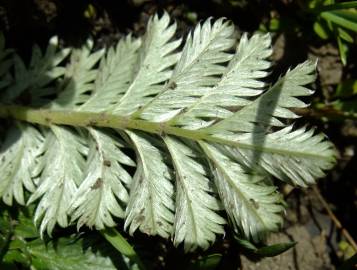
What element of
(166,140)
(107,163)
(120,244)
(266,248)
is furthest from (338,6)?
(120,244)

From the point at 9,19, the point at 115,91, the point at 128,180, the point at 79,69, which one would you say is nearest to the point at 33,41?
the point at 9,19

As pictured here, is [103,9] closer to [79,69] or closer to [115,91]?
[79,69]

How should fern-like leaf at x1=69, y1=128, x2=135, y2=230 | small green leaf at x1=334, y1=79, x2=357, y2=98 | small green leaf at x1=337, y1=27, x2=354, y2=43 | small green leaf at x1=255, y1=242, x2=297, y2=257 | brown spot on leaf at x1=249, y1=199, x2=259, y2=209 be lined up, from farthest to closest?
small green leaf at x1=334, y1=79, x2=357, y2=98, small green leaf at x1=337, y1=27, x2=354, y2=43, small green leaf at x1=255, y1=242, x2=297, y2=257, fern-like leaf at x1=69, y1=128, x2=135, y2=230, brown spot on leaf at x1=249, y1=199, x2=259, y2=209

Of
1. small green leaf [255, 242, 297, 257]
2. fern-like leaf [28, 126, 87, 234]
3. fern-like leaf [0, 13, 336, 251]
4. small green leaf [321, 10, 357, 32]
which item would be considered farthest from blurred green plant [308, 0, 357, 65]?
fern-like leaf [28, 126, 87, 234]

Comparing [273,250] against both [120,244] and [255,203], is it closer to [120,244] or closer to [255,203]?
[255,203]

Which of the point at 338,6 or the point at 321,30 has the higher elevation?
the point at 338,6

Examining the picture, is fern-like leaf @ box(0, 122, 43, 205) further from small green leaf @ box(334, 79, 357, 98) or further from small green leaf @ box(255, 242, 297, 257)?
small green leaf @ box(334, 79, 357, 98)
